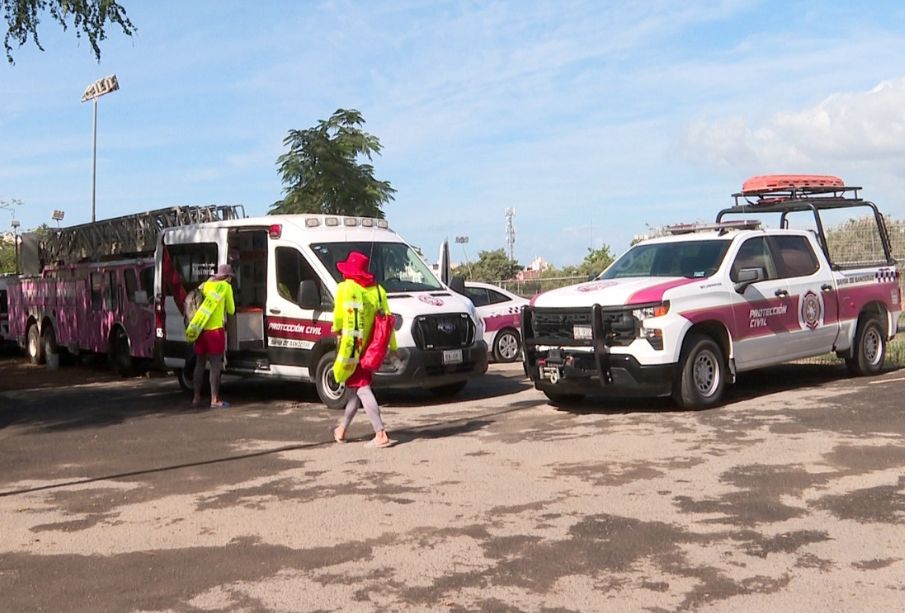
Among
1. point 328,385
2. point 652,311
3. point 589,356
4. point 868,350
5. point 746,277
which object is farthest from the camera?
point 868,350

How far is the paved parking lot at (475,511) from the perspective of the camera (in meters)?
5.13

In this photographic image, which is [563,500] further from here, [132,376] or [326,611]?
[132,376]

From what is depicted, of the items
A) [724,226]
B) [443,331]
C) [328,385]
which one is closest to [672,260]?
[724,226]

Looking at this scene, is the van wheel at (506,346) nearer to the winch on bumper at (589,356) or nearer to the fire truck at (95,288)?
the fire truck at (95,288)

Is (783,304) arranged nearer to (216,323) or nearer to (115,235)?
(216,323)

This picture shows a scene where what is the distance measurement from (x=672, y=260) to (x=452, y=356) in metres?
2.88

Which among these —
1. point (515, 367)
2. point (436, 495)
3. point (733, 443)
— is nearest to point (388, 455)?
point (436, 495)

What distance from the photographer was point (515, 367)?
56.5 feet

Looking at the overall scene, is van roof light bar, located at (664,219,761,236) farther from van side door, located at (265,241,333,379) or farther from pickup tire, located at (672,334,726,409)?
van side door, located at (265,241,333,379)

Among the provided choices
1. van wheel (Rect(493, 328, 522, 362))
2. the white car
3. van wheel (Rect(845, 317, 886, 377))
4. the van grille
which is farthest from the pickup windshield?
van wheel (Rect(493, 328, 522, 362))

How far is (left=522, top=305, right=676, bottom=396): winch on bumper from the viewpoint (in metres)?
10.4

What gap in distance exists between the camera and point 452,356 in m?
12.4

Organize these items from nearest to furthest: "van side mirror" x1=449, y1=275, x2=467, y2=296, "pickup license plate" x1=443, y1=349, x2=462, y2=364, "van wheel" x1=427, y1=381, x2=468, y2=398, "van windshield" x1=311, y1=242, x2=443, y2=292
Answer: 1. "pickup license plate" x1=443, y1=349, x2=462, y2=364
2. "van windshield" x1=311, y1=242, x2=443, y2=292
3. "van wheel" x1=427, y1=381, x2=468, y2=398
4. "van side mirror" x1=449, y1=275, x2=467, y2=296

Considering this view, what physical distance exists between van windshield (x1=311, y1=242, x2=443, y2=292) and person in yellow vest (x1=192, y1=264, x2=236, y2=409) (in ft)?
4.02
